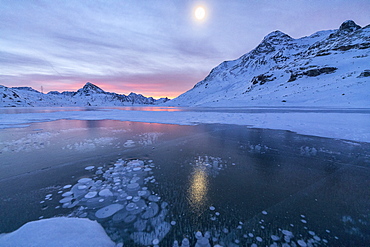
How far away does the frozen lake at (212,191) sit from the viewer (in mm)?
2088

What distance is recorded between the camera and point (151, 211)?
8.07 ft

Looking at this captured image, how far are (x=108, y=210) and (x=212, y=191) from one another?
1.85 metres

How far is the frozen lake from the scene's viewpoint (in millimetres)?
2088

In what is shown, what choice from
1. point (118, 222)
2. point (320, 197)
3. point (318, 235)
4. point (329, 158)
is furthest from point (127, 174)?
point (329, 158)

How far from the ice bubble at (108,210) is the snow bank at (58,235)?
1.03 ft

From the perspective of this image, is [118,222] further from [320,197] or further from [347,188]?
[347,188]

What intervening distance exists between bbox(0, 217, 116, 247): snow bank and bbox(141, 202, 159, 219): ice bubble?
0.55 m

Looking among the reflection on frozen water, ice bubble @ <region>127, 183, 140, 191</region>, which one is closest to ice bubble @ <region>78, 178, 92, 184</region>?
ice bubble @ <region>127, 183, 140, 191</region>

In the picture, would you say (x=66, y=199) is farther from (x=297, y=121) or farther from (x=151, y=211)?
(x=297, y=121)

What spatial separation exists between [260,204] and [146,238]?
1870mm

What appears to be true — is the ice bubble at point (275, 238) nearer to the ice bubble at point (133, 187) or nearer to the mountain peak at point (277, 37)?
the ice bubble at point (133, 187)

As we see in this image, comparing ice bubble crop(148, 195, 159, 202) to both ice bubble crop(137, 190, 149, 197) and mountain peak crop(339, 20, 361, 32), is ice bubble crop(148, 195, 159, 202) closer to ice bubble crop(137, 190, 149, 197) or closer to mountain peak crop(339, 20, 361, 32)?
ice bubble crop(137, 190, 149, 197)

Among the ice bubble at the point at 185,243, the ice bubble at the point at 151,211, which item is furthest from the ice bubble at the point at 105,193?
the ice bubble at the point at 185,243

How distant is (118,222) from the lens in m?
2.23
